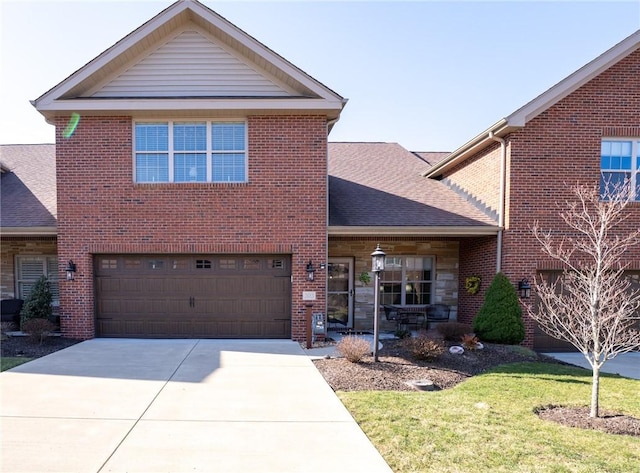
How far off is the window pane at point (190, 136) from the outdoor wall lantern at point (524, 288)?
876 cm

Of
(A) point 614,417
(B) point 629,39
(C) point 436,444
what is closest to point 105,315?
(C) point 436,444

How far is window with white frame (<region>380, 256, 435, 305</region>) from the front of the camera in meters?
10.9

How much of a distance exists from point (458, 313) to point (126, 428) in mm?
9456

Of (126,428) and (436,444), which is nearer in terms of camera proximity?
(436,444)

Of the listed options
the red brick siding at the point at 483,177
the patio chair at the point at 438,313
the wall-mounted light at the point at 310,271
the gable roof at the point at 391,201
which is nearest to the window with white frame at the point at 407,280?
the patio chair at the point at 438,313

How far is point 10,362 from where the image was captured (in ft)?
21.8

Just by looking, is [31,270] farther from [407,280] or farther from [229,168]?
[407,280]

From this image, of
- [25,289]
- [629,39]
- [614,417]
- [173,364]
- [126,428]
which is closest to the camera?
[126,428]

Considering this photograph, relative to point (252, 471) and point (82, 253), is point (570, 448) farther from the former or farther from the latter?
point (82, 253)

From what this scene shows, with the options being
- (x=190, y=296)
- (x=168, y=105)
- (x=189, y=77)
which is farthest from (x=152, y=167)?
(x=190, y=296)

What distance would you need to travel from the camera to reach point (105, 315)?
8.89m

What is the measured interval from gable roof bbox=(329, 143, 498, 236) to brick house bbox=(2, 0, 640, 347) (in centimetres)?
16

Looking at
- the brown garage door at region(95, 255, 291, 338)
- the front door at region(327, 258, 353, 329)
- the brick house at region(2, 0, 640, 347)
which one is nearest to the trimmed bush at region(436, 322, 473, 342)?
the brick house at region(2, 0, 640, 347)

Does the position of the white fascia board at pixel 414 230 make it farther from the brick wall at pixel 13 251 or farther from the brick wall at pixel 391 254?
the brick wall at pixel 13 251
